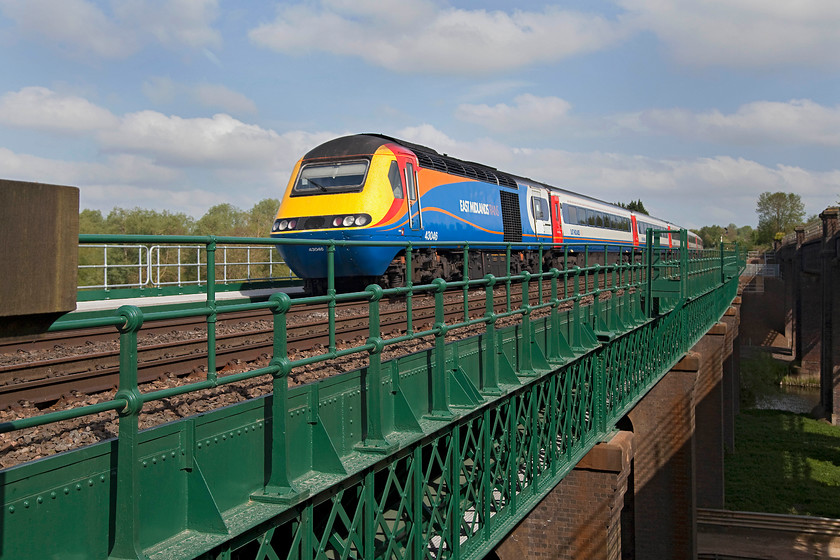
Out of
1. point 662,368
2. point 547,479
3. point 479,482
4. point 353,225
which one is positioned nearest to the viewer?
point 479,482

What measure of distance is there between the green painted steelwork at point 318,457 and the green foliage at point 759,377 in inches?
1591

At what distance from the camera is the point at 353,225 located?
41.4 feet

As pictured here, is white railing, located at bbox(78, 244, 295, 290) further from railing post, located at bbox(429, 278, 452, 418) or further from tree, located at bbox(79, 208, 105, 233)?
tree, located at bbox(79, 208, 105, 233)

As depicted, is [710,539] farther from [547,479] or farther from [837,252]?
[837,252]

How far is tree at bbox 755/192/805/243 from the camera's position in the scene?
10544cm


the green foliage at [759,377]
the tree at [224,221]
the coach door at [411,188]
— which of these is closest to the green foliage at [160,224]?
the tree at [224,221]

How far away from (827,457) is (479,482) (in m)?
29.8

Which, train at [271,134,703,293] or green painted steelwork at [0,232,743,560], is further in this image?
train at [271,134,703,293]

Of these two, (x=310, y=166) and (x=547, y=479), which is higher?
(x=310, y=166)

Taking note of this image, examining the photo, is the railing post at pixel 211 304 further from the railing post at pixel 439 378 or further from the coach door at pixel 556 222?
the coach door at pixel 556 222

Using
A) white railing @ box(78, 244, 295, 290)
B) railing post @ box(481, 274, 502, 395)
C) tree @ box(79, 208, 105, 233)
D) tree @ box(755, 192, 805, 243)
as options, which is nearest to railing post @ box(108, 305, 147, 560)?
white railing @ box(78, 244, 295, 290)

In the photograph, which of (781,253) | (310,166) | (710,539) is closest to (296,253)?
(310,166)

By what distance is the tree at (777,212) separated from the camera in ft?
346

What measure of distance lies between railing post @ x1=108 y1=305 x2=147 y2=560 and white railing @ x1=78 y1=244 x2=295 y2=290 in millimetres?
720
